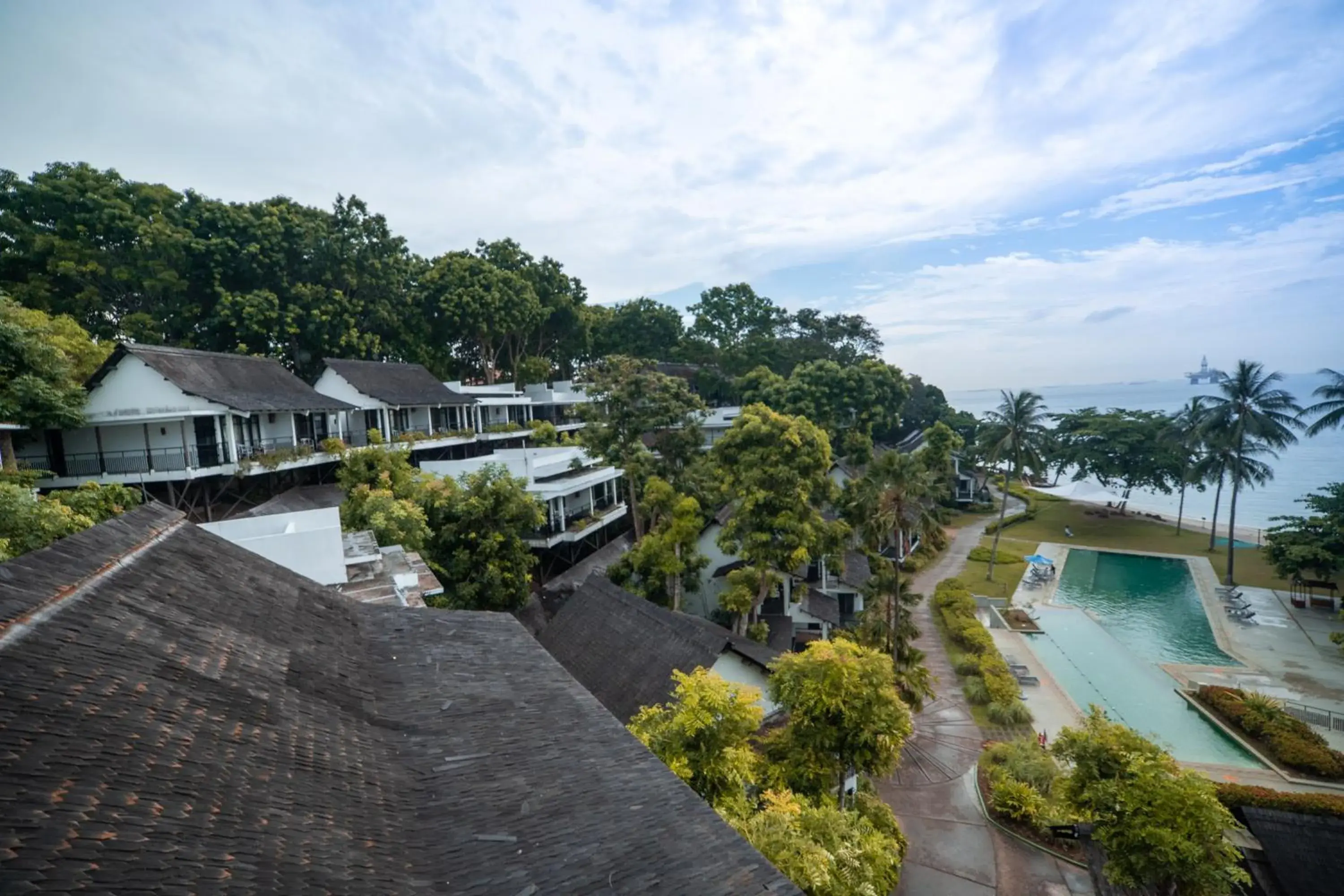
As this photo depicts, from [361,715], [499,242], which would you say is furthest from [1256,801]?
[499,242]

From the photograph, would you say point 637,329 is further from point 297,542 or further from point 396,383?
point 297,542

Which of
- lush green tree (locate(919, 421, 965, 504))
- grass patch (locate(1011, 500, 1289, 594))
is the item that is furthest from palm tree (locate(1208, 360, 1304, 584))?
lush green tree (locate(919, 421, 965, 504))

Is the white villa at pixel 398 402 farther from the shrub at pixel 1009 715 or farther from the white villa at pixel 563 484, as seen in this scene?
the shrub at pixel 1009 715

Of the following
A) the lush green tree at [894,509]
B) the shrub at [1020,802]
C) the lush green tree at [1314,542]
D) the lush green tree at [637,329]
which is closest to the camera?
the shrub at [1020,802]

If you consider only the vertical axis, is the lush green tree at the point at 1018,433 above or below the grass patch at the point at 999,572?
above

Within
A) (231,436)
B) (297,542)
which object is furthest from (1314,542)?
(231,436)

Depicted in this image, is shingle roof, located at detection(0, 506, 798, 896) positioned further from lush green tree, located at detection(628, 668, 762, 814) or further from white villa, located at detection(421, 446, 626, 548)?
white villa, located at detection(421, 446, 626, 548)

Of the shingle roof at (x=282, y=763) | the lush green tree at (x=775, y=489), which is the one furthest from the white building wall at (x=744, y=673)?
the shingle roof at (x=282, y=763)
